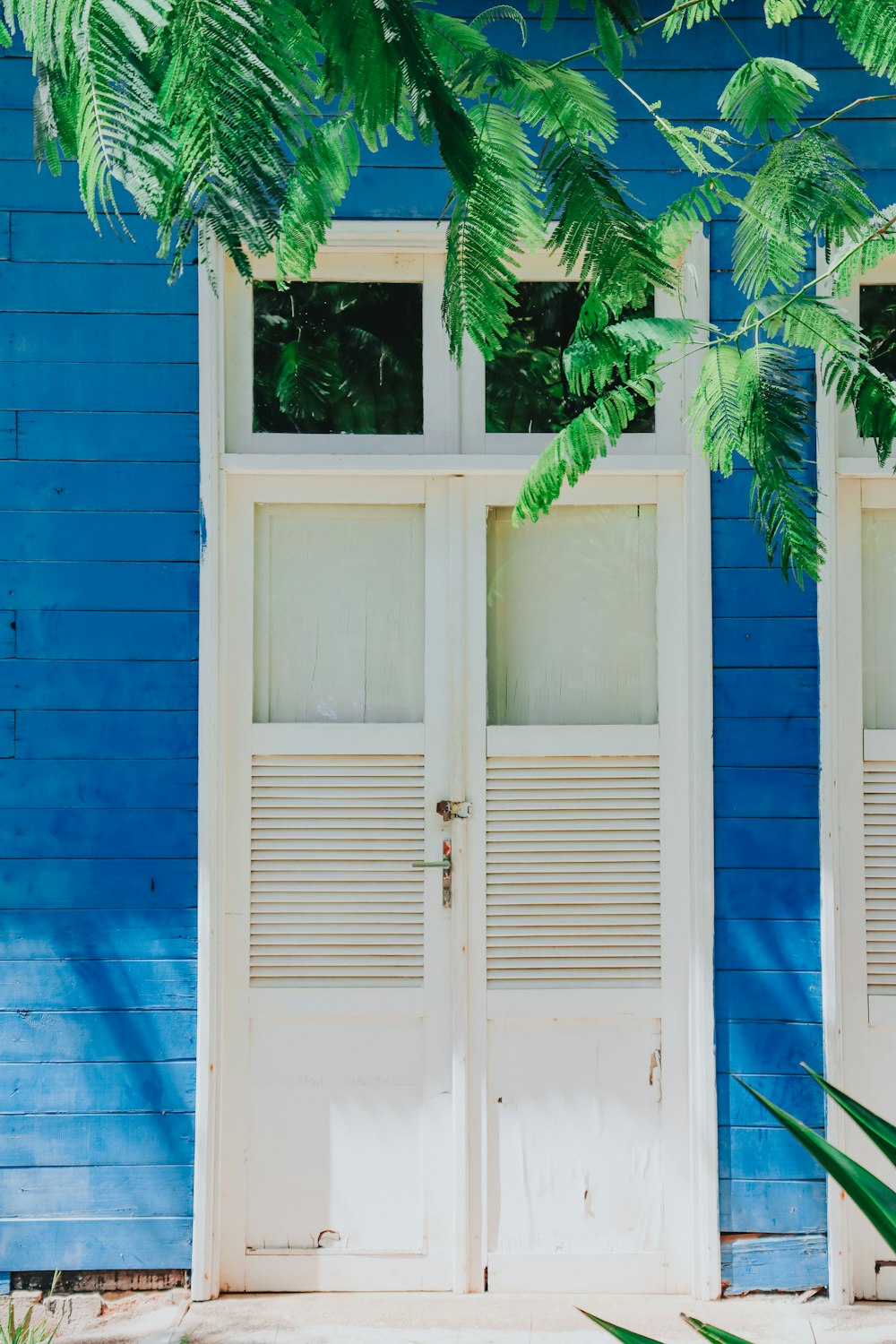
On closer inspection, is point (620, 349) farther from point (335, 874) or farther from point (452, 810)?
point (335, 874)

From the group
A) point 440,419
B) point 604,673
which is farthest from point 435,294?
point 604,673

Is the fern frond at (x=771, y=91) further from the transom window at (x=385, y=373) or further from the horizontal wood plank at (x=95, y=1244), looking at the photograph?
the horizontal wood plank at (x=95, y=1244)

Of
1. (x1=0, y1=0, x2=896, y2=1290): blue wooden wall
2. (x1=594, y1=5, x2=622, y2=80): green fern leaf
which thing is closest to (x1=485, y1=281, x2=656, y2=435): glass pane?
(x1=0, y1=0, x2=896, y2=1290): blue wooden wall

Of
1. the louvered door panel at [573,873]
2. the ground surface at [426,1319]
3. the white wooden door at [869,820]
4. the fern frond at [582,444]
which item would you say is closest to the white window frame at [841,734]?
the white wooden door at [869,820]

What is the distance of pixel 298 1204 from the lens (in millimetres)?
3043

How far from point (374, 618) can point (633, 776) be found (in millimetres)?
827

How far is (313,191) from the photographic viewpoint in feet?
2.96

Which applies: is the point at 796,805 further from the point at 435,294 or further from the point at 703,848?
the point at 435,294

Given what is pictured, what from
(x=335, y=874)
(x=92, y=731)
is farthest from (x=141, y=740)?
(x=335, y=874)

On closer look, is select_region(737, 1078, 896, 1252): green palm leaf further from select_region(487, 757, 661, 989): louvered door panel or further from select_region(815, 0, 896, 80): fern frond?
select_region(487, 757, 661, 989): louvered door panel

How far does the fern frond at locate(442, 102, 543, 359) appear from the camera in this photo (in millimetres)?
987

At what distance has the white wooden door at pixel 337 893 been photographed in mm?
3039

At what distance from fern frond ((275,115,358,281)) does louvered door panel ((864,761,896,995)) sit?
2513 mm

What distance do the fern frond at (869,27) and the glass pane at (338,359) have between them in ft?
6.45
